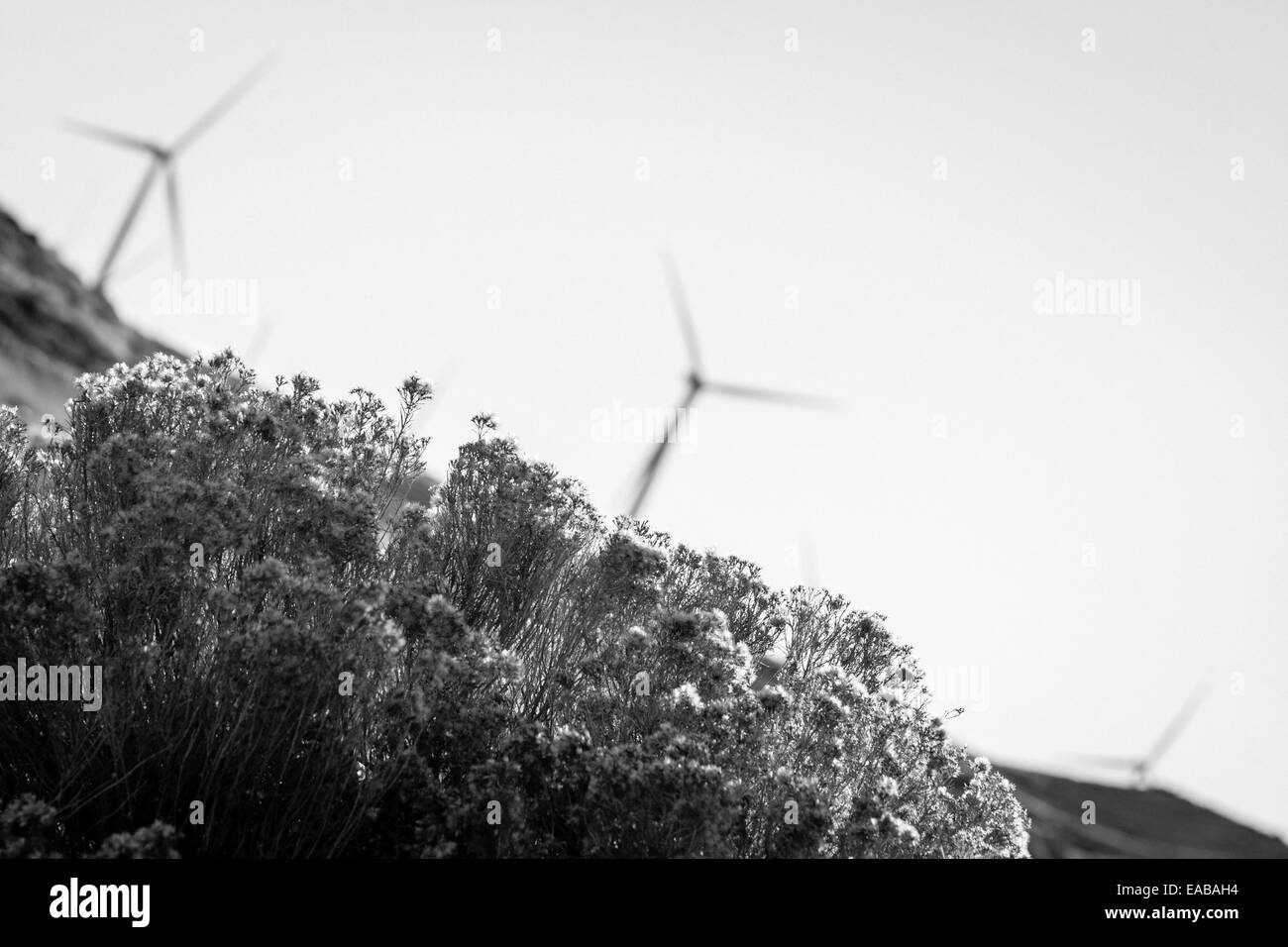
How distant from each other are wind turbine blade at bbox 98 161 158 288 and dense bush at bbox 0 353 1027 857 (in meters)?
32.7

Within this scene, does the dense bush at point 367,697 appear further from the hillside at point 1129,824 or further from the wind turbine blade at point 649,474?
the hillside at point 1129,824

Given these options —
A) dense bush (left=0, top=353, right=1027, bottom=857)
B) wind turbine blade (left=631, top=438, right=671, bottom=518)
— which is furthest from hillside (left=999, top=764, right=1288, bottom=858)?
dense bush (left=0, top=353, right=1027, bottom=857)

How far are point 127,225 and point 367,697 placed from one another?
139 ft

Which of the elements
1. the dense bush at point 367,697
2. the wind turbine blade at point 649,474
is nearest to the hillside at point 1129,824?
the wind turbine blade at point 649,474

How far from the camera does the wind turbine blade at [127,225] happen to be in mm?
36250

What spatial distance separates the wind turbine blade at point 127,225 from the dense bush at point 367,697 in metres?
32.7

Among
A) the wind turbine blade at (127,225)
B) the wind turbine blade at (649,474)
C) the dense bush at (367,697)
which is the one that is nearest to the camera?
the dense bush at (367,697)

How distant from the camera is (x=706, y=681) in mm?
6844

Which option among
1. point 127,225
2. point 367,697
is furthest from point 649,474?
point 127,225

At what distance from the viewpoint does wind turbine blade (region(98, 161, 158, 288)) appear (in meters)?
36.2
